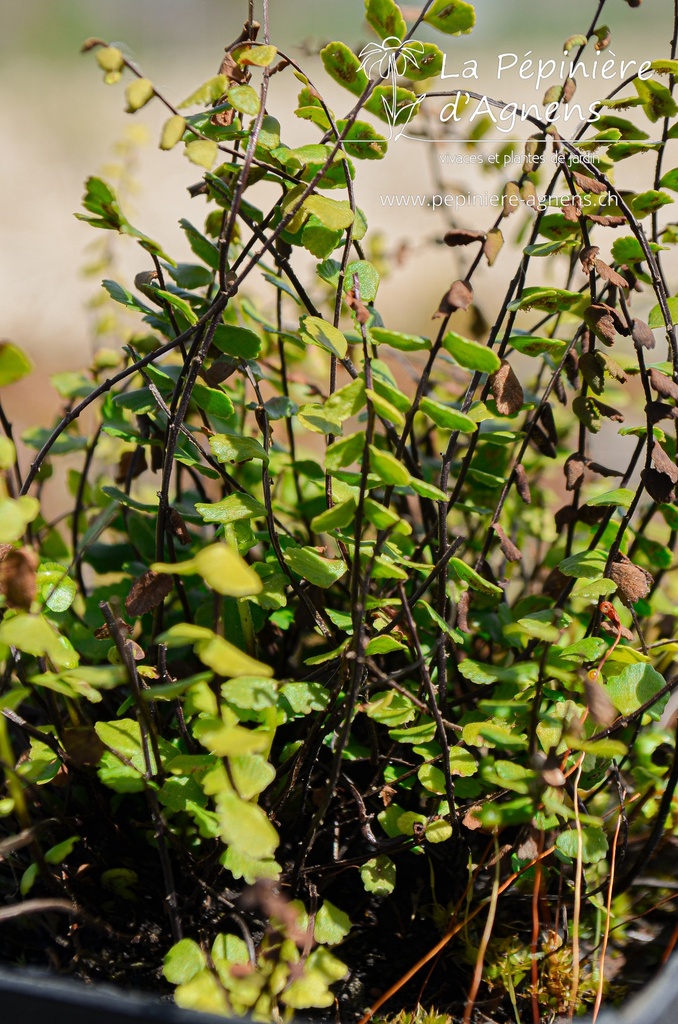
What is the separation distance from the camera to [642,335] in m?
0.59

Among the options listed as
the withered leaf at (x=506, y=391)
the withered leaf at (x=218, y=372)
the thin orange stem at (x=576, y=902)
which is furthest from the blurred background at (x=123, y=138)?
the thin orange stem at (x=576, y=902)

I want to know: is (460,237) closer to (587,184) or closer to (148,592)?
(587,184)

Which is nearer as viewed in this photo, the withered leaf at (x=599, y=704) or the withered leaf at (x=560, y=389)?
the withered leaf at (x=599, y=704)

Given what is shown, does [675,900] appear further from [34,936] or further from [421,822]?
[34,936]

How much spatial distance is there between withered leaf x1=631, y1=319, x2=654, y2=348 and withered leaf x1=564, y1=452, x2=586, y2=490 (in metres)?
0.12

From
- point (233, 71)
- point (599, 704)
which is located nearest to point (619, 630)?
point (599, 704)

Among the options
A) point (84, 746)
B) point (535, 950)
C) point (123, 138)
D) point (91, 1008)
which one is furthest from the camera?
point (123, 138)

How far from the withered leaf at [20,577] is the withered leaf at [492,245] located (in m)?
0.37

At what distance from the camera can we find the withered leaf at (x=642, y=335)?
0.59 meters

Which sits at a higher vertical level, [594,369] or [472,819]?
[594,369]

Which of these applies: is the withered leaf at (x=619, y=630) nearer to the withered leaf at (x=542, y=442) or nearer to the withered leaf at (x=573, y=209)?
the withered leaf at (x=542, y=442)

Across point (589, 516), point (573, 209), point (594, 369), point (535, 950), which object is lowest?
point (535, 950)

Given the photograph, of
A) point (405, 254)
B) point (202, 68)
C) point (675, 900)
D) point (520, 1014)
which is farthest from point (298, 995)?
point (202, 68)

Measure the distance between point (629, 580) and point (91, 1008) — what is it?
0.45 m
